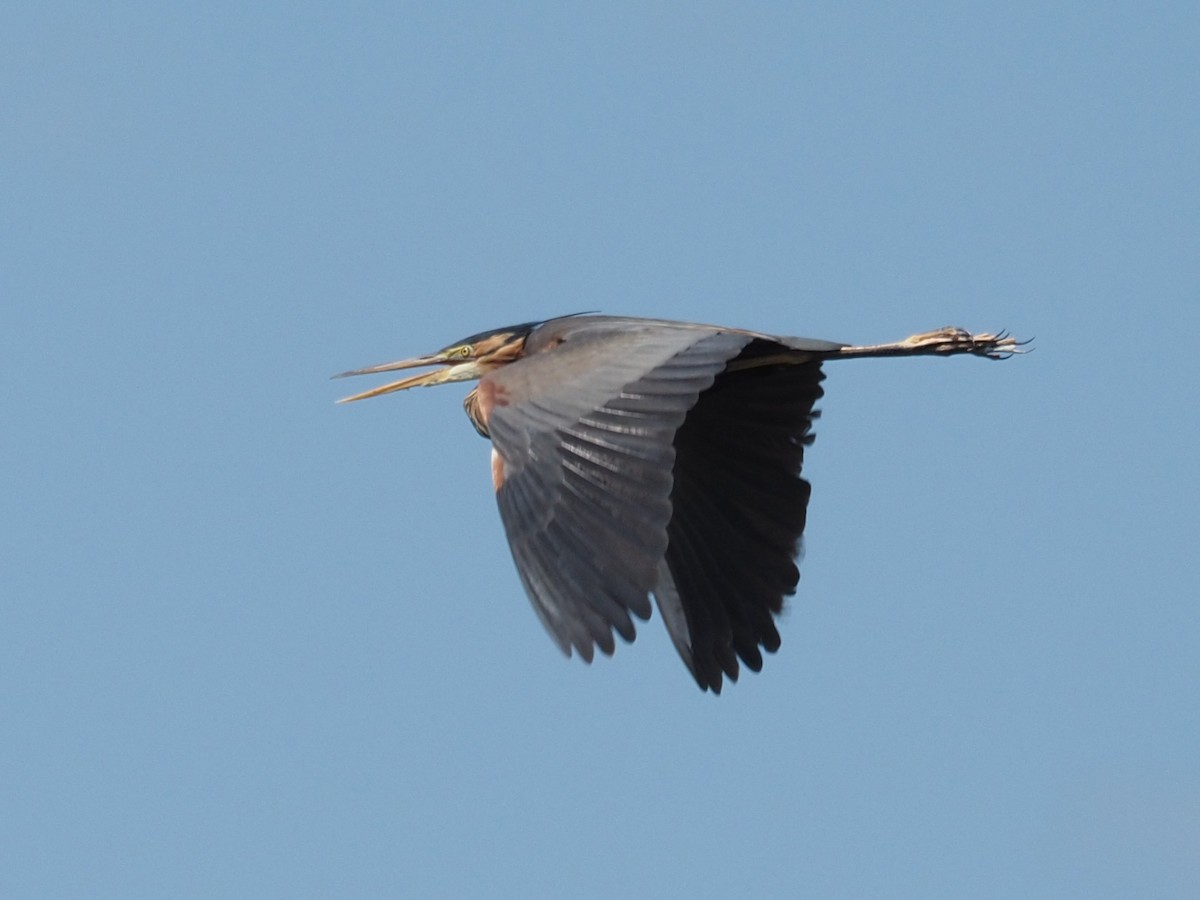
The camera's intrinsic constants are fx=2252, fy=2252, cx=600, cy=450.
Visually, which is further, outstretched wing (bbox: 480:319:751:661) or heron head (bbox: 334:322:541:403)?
heron head (bbox: 334:322:541:403)

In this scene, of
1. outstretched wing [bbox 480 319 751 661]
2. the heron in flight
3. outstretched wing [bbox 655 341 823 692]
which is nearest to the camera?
outstretched wing [bbox 480 319 751 661]

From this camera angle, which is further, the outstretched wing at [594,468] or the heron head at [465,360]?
the heron head at [465,360]

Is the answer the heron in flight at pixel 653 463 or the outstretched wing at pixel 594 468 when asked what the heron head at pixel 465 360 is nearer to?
the heron in flight at pixel 653 463

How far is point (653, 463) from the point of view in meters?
9.29

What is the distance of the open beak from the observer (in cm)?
1212

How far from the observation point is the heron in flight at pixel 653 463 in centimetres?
907

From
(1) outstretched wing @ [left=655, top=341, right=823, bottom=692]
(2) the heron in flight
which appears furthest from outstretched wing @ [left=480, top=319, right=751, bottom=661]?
(1) outstretched wing @ [left=655, top=341, right=823, bottom=692]

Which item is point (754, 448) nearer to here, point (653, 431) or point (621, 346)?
point (621, 346)

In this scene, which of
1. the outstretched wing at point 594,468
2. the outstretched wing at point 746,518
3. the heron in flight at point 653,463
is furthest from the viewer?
the outstretched wing at point 746,518

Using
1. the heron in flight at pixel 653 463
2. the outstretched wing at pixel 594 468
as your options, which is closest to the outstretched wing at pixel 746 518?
the heron in flight at pixel 653 463

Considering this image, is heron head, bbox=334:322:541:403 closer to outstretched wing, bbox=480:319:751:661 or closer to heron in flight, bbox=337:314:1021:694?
heron in flight, bbox=337:314:1021:694

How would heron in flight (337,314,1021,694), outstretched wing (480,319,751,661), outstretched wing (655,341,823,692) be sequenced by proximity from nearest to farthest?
outstretched wing (480,319,751,661) → heron in flight (337,314,1021,694) → outstretched wing (655,341,823,692)

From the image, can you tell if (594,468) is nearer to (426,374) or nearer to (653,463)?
(653,463)

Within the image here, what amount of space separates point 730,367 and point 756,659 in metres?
1.48
